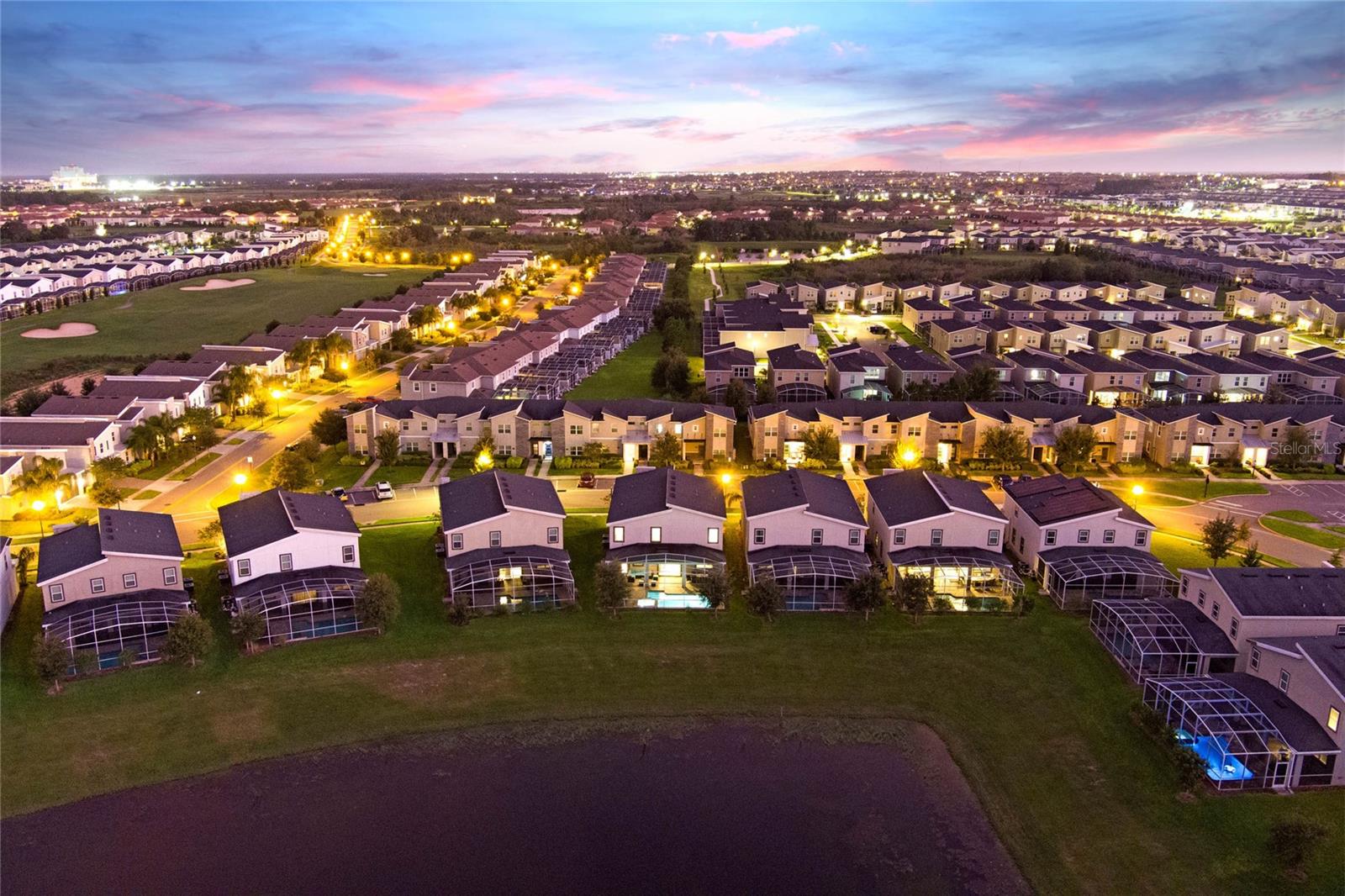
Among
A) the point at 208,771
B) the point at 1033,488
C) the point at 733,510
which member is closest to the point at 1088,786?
the point at 1033,488

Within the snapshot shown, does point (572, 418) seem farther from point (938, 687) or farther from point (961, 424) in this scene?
point (938, 687)

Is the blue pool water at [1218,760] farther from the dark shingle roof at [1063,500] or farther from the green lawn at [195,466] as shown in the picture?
the green lawn at [195,466]

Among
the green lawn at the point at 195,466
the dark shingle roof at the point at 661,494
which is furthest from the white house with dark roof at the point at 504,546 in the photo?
the green lawn at the point at 195,466

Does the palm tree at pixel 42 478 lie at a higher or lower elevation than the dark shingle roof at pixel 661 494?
higher

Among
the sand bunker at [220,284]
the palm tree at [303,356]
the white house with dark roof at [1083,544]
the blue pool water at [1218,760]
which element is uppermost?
the sand bunker at [220,284]

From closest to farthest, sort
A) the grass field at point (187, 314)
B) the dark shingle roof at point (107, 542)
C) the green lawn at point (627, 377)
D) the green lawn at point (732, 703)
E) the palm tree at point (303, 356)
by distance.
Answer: the green lawn at point (732, 703)
the dark shingle roof at point (107, 542)
the green lawn at point (627, 377)
the palm tree at point (303, 356)
the grass field at point (187, 314)

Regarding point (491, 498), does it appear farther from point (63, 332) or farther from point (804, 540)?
point (63, 332)

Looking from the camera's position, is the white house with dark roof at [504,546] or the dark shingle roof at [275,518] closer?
the dark shingle roof at [275,518]
